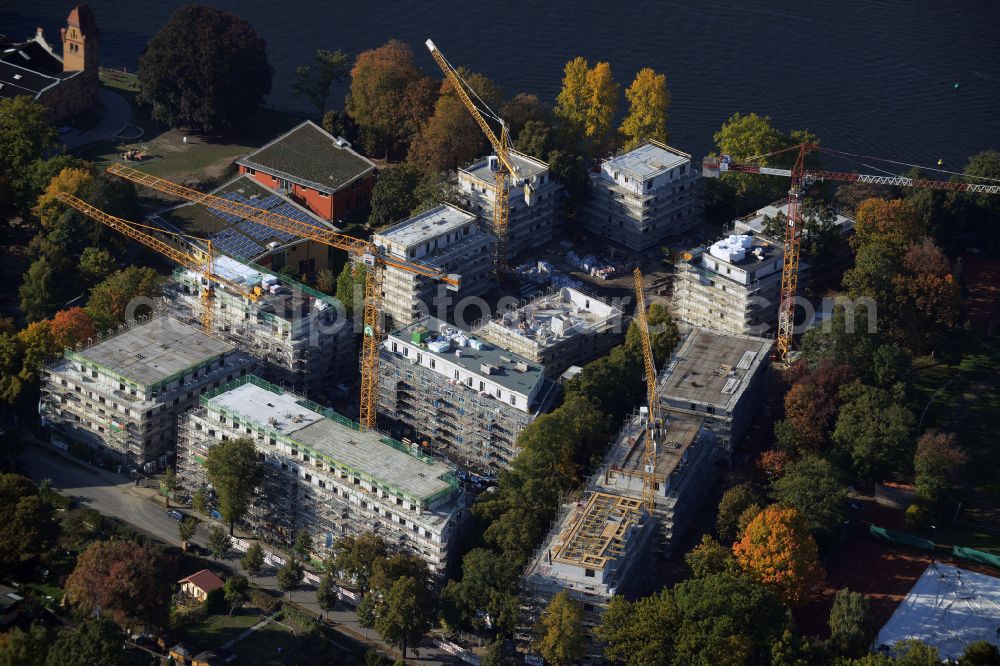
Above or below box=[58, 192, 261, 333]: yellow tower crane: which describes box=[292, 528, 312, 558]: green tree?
below

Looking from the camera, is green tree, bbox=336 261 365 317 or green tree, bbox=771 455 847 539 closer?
green tree, bbox=771 455 847 539

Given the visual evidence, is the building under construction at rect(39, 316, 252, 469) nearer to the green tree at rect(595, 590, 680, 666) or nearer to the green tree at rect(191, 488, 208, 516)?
the green tree at rect(191, 488, 208, 516)

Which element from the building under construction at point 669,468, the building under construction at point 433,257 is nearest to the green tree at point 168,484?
the building under construction at point 433,257

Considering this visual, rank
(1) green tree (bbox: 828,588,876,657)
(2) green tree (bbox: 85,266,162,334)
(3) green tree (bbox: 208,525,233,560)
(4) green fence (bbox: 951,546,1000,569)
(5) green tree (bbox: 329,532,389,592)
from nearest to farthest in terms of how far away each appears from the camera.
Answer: (1) green tree (bbox: 828,588,876,657) → (5) green tree (bbox: 329,532,389,592) → (3) green tree (bbox: 208,525,233,560) → (4) green fence (bbox: 951,546,1000,569) → (2) green tree (bbox: 85,266,162,334)

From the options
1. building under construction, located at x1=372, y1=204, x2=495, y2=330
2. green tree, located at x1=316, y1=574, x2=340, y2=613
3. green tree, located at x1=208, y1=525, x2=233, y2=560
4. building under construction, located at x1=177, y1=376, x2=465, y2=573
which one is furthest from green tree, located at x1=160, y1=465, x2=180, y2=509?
building under construction, located at x1=372, y1=204, x2=495, y2=330

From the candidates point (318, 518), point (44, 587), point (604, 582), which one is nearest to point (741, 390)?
point (604, 582)

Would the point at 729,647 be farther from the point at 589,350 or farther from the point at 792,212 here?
the point at 792,212
